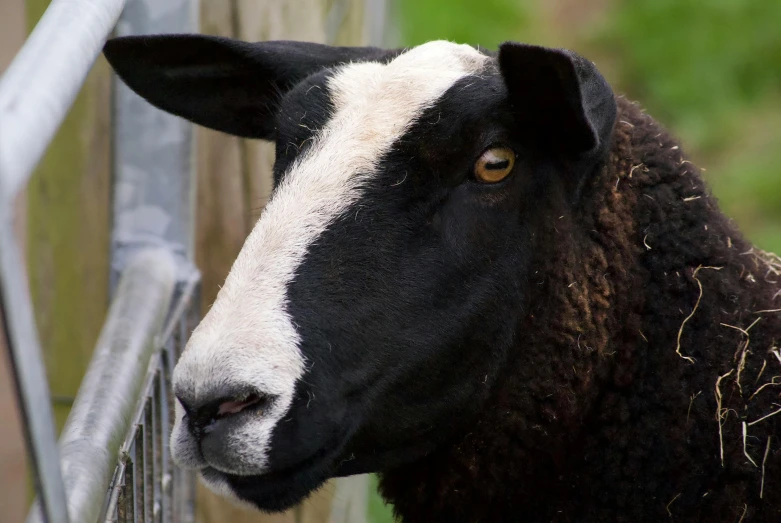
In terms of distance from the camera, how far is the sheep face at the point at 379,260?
2182 millimetres

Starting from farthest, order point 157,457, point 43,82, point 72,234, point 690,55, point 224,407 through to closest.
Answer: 1. point 690,55
2. point 72,234
3. point 157,457
4. point 224,407
5. point 43,82

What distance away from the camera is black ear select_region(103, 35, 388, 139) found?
8.96 feet

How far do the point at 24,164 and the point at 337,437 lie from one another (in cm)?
118

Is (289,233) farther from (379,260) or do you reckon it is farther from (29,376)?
(29,376)

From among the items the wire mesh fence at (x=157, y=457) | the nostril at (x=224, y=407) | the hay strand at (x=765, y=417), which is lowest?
the wire mesh fence at (x=157, y=457)

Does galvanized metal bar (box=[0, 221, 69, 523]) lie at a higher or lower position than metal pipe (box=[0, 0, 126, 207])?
lower

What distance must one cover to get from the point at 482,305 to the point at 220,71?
1183 millimetres

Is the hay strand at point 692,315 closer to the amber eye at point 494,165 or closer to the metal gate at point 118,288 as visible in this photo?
the amber eye at point 494,165

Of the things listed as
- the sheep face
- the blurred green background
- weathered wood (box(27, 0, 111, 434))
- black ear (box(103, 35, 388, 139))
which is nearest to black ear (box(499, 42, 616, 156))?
the sheep face

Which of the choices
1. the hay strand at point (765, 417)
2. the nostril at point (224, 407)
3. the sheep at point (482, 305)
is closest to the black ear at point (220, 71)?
the sheep at point (482, 305)

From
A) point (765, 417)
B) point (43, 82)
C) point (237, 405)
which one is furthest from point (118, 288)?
point (765, 417)

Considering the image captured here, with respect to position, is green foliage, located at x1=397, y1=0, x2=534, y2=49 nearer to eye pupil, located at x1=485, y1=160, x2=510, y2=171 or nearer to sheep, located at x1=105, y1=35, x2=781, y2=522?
sheep, located at x1=105, y1=35, x2=781, y2=522

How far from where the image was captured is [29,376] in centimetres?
142

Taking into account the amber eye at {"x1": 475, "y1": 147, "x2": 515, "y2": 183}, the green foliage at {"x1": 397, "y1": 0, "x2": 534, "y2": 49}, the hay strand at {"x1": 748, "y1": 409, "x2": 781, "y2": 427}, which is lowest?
the green foliage at {"x1": 397, "y1": 0, "x2": 534, "y2": 49}
